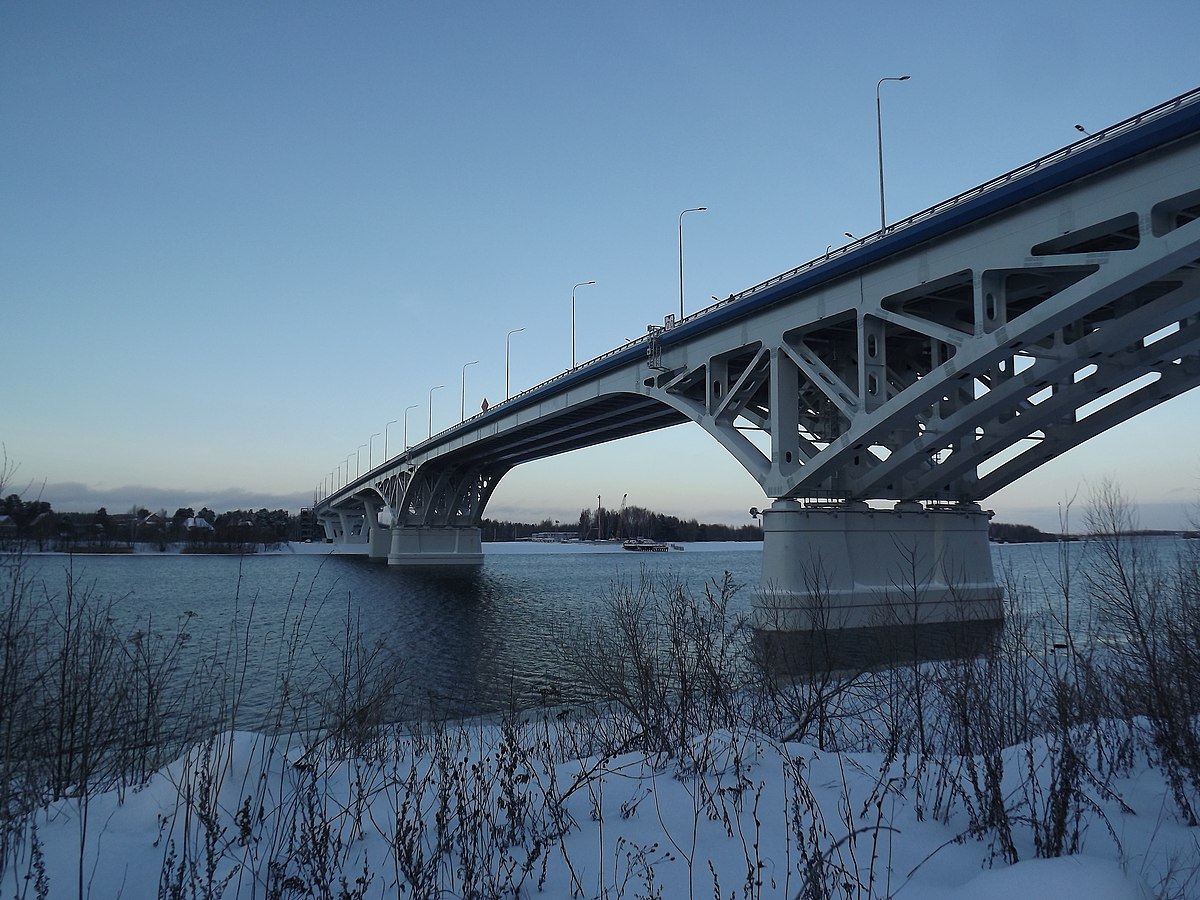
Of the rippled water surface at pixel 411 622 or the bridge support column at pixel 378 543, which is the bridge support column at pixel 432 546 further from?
the rippled water surface at pixel 411 622

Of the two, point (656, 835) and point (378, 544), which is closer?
point (656, 835)

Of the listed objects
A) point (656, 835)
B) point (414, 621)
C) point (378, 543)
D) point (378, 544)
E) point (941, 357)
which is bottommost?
point (414, 621)

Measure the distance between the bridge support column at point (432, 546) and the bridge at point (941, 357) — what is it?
2018 inches

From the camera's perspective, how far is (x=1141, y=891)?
134 inches

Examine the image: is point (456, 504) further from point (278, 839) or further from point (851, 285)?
point (278, 839)

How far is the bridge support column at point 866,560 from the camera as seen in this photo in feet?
84.1

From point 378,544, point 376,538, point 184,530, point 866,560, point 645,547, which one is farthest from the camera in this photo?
point 645,547

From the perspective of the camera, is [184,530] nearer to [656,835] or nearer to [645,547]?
[645,547]

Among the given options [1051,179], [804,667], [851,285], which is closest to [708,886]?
[804,667]

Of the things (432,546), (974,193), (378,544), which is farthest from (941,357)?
(378,544)

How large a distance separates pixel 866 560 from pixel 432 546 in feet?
213

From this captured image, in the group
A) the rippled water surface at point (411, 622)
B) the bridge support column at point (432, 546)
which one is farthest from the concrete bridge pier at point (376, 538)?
the rippled water surface at point (411, 622)

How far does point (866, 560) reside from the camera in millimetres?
27984

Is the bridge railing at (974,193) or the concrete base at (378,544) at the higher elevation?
the bridge railing at (974,193)
